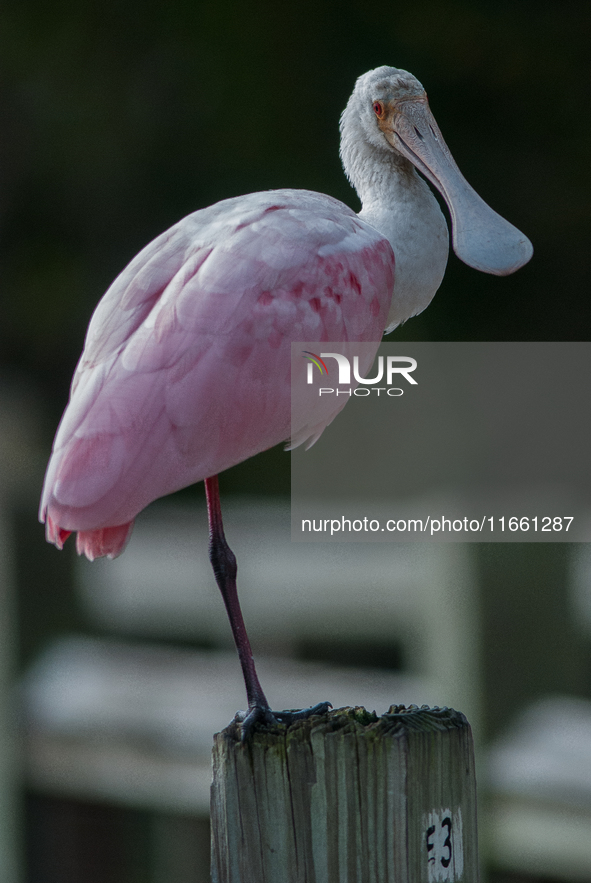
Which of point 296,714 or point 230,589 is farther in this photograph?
point 230,589

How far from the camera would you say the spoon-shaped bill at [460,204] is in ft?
5.46

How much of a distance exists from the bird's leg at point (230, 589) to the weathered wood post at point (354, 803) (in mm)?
225

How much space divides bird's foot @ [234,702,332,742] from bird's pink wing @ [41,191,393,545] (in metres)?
0.31

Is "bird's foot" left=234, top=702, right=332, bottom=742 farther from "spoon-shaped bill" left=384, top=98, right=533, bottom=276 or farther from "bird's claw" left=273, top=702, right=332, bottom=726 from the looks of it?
"spoon-shaped bill" left=384, top=98, right=533, bottom=276

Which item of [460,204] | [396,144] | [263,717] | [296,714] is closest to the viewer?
[263,717]

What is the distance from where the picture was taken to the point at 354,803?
1249mm

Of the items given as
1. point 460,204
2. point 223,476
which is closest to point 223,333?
point 460,204

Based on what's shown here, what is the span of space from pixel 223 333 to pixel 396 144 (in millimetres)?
691

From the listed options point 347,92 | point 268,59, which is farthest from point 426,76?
point 268,59

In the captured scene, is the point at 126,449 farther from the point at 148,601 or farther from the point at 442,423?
the point at 442,423

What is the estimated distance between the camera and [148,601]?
11.8 feet

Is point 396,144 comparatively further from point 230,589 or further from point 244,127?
point 244,127

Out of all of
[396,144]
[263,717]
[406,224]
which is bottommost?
[263,717]

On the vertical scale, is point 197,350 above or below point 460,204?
below
